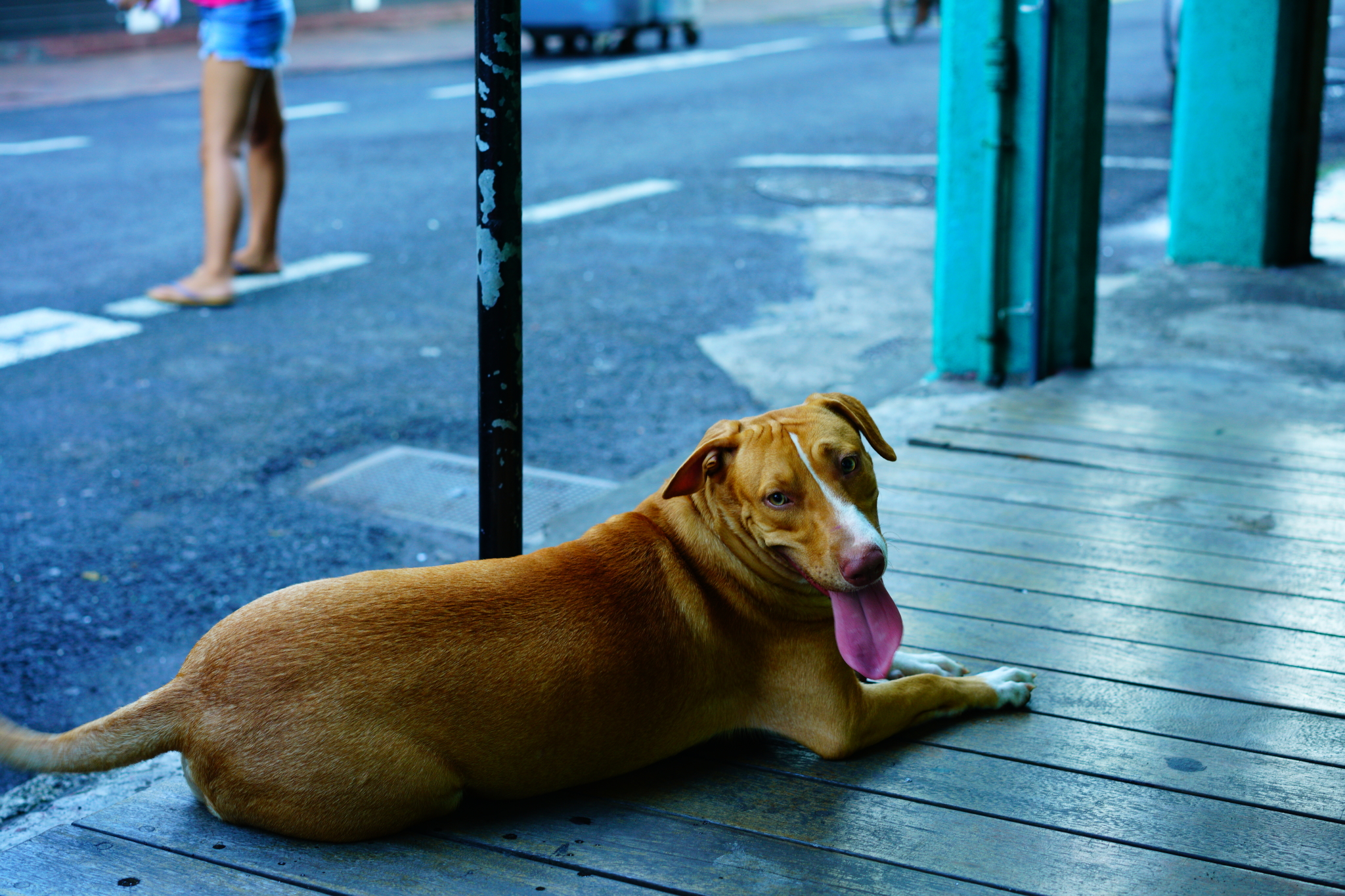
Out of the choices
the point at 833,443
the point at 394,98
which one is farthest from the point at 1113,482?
the point at 394,98

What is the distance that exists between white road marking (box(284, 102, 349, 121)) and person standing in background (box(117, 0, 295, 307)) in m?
5.98

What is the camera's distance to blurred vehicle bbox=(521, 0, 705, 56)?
18078 mm

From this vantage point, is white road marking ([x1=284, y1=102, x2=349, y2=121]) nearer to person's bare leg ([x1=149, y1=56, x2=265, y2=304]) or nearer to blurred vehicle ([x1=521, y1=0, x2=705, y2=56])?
blurred vehicle ([x1=521, y1=0, x2=705, y2=56])

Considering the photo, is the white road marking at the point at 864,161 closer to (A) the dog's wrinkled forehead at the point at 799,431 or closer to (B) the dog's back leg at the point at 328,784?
(A) the dog's wrinkled forehead at the point at 799,431

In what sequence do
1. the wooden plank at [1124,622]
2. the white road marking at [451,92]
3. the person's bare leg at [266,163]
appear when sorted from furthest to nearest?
the white road marking at [451,92]
the person's bare leg at [266,163]
the wooden plank at [1124,622]

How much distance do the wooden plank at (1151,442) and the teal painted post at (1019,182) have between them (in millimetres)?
651

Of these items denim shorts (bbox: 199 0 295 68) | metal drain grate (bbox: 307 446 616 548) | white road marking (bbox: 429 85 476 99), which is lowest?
metal drain grate (bbox: 307 446 616 548)

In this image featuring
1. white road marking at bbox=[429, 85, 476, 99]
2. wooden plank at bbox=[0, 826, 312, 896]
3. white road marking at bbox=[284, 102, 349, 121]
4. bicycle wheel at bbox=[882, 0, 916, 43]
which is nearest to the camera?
wooden plank at bbox=[0, 826, 312, 896]

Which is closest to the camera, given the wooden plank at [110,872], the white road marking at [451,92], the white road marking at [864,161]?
the wooden plank at [110,872]

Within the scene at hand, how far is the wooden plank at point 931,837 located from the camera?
2201 millimetres

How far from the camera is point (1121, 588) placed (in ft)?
11.0

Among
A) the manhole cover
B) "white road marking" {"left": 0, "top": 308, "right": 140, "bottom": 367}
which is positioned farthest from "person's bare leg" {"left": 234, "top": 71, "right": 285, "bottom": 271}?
the manhole cover

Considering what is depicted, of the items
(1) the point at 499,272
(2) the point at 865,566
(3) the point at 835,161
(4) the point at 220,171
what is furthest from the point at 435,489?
(3) the point at 835,161

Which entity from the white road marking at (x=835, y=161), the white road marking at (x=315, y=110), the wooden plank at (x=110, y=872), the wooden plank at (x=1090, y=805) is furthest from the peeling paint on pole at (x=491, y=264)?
the white road marking at (x=315, y=110)
